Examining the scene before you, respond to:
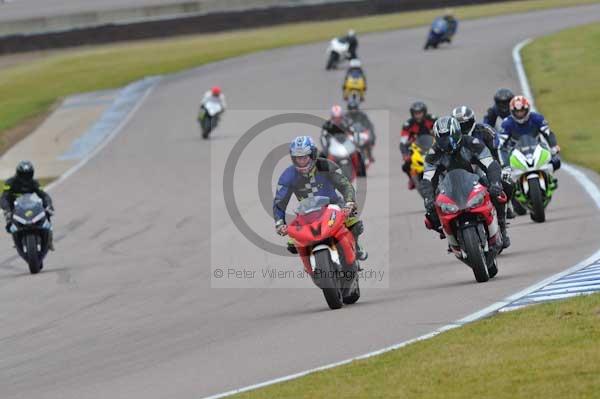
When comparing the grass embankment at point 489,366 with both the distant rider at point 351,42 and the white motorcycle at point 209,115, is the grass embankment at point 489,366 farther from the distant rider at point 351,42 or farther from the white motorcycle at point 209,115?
the distant rider at point 351,42

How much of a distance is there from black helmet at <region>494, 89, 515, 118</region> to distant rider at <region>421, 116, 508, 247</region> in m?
4.68


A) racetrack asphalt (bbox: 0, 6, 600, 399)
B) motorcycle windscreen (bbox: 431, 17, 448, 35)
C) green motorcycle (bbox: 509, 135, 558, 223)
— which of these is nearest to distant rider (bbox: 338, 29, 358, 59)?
motorcycle windscreen (bbox: 431, 17, 448, 35)

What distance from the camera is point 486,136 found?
1453 centimetres

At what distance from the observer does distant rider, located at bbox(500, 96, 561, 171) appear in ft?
58.5

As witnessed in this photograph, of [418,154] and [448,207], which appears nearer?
[448,207]

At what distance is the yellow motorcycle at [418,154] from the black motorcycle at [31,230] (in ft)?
19.5

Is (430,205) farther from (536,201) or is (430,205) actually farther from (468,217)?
(536,201)

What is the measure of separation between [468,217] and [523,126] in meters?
5.29

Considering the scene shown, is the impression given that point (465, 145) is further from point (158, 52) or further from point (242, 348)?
point (158, 52)

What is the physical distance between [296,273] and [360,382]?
7474 millimetres

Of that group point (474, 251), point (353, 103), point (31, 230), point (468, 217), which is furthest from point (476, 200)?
point (353, 103)

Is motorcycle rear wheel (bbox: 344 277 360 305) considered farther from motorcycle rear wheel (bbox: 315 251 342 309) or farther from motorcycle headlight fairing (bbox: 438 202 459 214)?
motorcycle headlight fairing (bbox: 438 202 459 214)

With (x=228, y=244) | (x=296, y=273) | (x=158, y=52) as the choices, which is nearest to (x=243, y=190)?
(x=228, y=244)

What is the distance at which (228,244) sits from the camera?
783 inches
